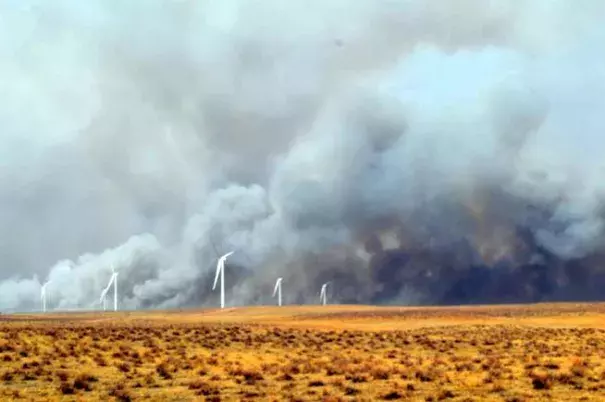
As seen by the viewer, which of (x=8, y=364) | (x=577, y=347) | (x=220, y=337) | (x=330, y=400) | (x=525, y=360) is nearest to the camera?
(x=330, y=400)

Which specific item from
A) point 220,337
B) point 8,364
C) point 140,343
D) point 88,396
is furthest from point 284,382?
point 220,337

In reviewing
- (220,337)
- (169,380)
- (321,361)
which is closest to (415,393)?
(169,380)

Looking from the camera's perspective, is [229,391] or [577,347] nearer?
[229,391]

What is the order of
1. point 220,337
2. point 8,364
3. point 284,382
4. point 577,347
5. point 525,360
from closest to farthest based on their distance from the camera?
point 284,382, point 8,364, point 525,360, point 577,347, point 220,337

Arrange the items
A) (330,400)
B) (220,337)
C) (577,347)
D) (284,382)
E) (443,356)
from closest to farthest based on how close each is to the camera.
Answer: (330,400), (284,382), (443,356), (577,347), (220,337)

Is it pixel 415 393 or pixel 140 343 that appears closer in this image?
pixel 415 393

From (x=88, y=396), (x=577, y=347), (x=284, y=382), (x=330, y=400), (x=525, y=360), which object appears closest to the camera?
(x=330, y=400)

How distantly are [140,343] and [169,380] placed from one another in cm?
2919

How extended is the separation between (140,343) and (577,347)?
37.6 m

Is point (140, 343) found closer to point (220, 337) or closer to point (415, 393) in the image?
point (220, 337)

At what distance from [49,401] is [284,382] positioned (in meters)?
11.9

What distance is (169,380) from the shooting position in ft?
131

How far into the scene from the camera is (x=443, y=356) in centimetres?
5547

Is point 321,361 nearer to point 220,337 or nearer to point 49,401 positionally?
point 49,401
